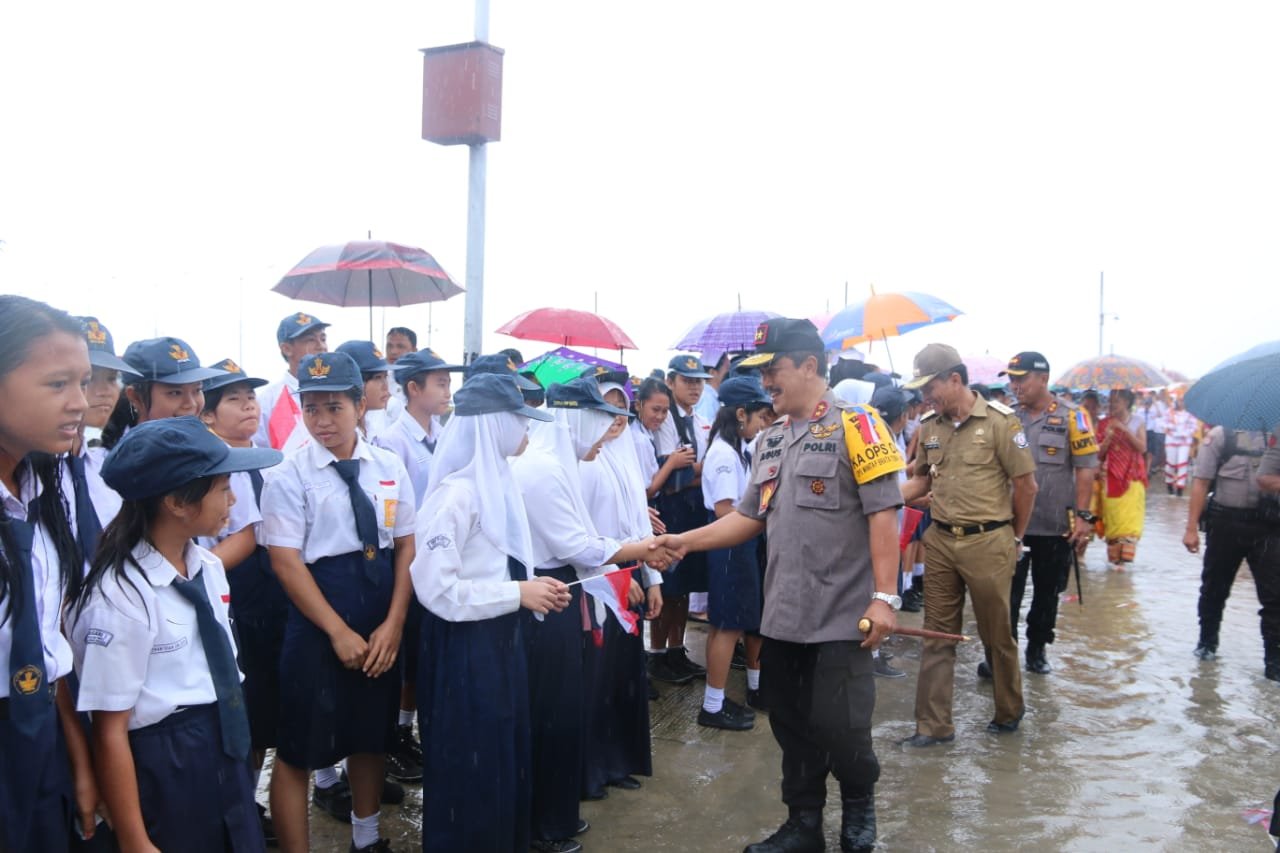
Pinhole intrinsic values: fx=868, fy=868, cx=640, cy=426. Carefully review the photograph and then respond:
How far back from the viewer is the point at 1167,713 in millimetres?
5500

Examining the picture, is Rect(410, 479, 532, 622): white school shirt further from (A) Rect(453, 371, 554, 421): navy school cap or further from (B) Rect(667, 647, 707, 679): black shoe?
(B) Rect(667, 647, 707, 679): black shoe

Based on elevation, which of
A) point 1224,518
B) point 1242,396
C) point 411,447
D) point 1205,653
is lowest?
point 1205,653

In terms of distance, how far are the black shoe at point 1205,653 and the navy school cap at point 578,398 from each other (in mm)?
5276

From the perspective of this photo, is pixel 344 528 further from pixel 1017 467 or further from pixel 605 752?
pixel 1017 467

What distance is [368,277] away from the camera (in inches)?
269

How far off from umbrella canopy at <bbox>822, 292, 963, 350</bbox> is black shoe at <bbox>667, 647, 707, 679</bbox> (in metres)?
3.50

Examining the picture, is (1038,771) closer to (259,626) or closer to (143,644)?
(259,626)

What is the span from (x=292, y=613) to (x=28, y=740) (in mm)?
1342

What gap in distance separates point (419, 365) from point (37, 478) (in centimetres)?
277

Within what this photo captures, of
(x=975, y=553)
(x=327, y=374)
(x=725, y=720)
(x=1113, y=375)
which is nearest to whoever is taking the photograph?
(x=327, y=374)

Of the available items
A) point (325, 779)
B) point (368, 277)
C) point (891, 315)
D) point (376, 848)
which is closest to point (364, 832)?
point (376, 848)

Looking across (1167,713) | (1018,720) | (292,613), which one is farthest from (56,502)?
(1167,713)

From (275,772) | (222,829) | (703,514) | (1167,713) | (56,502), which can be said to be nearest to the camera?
(56,502)

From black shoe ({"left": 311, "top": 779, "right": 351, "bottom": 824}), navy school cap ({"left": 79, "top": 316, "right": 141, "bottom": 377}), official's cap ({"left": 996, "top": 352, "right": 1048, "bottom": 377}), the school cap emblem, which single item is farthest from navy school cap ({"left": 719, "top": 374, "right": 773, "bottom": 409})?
the school cap emblem
